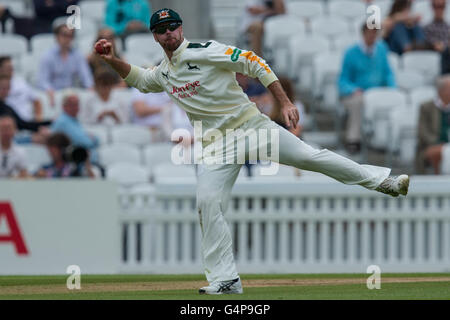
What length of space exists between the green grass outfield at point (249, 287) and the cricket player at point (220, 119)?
35 centimetres

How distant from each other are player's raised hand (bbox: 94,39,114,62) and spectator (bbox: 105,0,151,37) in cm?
666

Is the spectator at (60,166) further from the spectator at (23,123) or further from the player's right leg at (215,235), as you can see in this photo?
the player's right leg at (215,235)

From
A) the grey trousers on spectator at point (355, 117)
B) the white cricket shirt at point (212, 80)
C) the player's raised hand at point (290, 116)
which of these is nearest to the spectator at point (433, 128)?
the grey trousers on spectator at point (355, 117)

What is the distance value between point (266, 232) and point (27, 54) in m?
4.98

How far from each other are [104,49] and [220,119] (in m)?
1.02

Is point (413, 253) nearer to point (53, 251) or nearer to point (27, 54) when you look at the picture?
point (53, 251)

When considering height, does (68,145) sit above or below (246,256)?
above

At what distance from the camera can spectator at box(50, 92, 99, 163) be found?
13.3 metres

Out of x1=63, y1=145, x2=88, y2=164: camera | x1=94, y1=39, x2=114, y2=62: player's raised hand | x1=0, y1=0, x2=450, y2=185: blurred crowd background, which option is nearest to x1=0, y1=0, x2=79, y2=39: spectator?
x1=0, y1=0, x2=450, y2=185: blurred crowd background

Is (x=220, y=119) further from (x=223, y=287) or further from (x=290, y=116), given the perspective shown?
(x=223, y=287)

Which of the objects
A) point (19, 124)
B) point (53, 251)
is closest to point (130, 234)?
point (53, 251)

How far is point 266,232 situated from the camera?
493 inches

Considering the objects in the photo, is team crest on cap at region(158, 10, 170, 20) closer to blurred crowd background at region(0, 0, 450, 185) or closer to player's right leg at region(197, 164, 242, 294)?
player's right leg at region(197, 164, 242, 294)

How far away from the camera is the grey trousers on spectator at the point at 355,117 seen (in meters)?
Answer: 14.0
